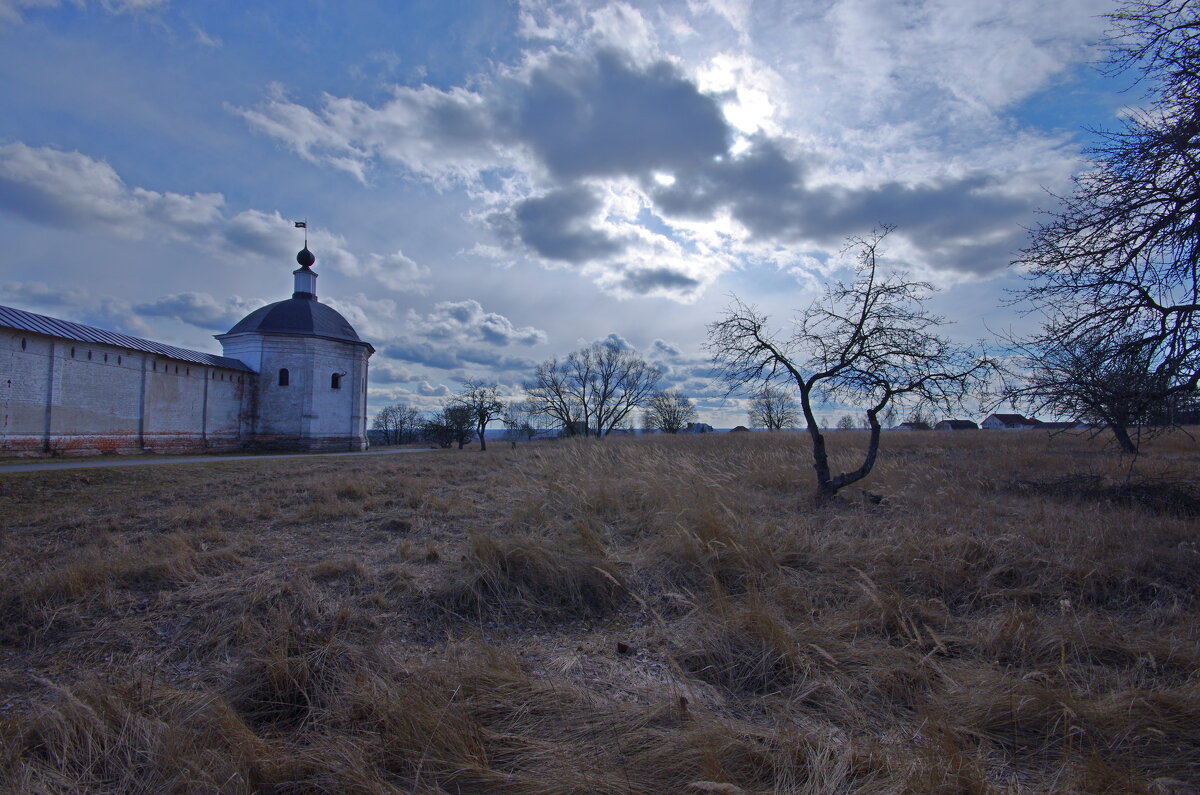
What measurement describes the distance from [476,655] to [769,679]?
183 centimetres

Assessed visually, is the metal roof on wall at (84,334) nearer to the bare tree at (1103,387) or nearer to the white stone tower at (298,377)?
the white stone tower at (298,377)

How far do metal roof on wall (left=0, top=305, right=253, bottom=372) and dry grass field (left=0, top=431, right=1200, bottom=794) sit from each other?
19.3m

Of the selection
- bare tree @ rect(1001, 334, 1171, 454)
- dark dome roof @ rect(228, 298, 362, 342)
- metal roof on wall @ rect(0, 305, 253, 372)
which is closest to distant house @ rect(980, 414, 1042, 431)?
bare tree @ rect(1001, 334, 1171, 454)

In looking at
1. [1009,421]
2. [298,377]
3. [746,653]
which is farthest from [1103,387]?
[298,377]

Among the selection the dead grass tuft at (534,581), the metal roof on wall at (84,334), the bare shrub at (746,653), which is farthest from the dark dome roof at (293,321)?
the bare shrub at (746,653)

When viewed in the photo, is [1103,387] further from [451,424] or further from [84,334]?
[451,424]

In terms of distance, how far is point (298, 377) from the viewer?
34562 millimetres

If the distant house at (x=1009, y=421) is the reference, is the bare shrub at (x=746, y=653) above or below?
below

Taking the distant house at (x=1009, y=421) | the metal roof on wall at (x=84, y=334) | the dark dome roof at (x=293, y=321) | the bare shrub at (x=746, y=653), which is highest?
the dark dome roof at (x=293, y=321)

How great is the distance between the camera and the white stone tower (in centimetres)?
3375

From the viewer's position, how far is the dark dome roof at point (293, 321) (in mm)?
35125

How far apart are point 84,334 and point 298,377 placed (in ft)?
40.8

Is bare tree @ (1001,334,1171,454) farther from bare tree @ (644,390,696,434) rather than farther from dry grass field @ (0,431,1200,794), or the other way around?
bare tree @ (644,390,696,434)

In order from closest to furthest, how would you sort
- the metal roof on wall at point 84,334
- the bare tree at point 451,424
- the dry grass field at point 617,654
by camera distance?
the dry grass field at point 617,654 → the metal roof on wall at point 84,334 → the bare tree at point 451,424
